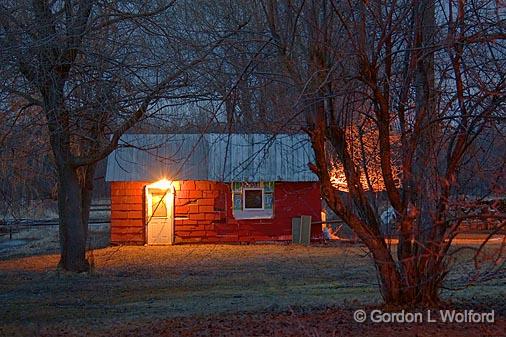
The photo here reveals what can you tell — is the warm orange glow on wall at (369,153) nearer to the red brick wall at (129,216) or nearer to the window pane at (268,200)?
the window pane at (268,200)

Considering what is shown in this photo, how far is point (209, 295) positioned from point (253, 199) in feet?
49.7

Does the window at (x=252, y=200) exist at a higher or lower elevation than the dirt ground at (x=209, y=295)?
higher

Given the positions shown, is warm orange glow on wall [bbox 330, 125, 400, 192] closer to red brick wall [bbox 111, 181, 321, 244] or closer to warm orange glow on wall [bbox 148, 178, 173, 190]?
red brick wall [bbox 111, 181, 321, 244]

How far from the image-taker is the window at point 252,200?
2986cm

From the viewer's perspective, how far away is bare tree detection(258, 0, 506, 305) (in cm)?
841

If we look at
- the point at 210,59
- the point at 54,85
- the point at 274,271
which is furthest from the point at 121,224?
the point at 210,59

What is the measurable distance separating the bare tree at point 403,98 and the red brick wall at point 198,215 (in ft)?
66.4

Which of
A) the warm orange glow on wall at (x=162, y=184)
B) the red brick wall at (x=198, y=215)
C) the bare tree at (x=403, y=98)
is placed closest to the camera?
the bare tree at (x=403, y=98)

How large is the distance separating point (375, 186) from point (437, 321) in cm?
243

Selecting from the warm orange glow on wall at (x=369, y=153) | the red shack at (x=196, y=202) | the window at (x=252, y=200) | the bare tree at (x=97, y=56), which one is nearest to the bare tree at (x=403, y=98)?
the warm orange glow on wall at (x=369, y=153)

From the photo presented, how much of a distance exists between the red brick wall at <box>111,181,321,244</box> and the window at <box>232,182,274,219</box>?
0.68 feet

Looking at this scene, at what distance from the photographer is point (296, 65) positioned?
920 cm

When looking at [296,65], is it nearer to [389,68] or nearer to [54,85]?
[389,68]

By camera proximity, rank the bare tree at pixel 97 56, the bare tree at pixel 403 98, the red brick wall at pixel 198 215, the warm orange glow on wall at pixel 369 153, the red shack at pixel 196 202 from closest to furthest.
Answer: the bare tree at pixel 403 98 < the warm orange glow on wall at pixel 369 153 < the bare tree at pixel 97 56 < the red shack at pixel 196 202 < the red brick wall at pixel 198 215
